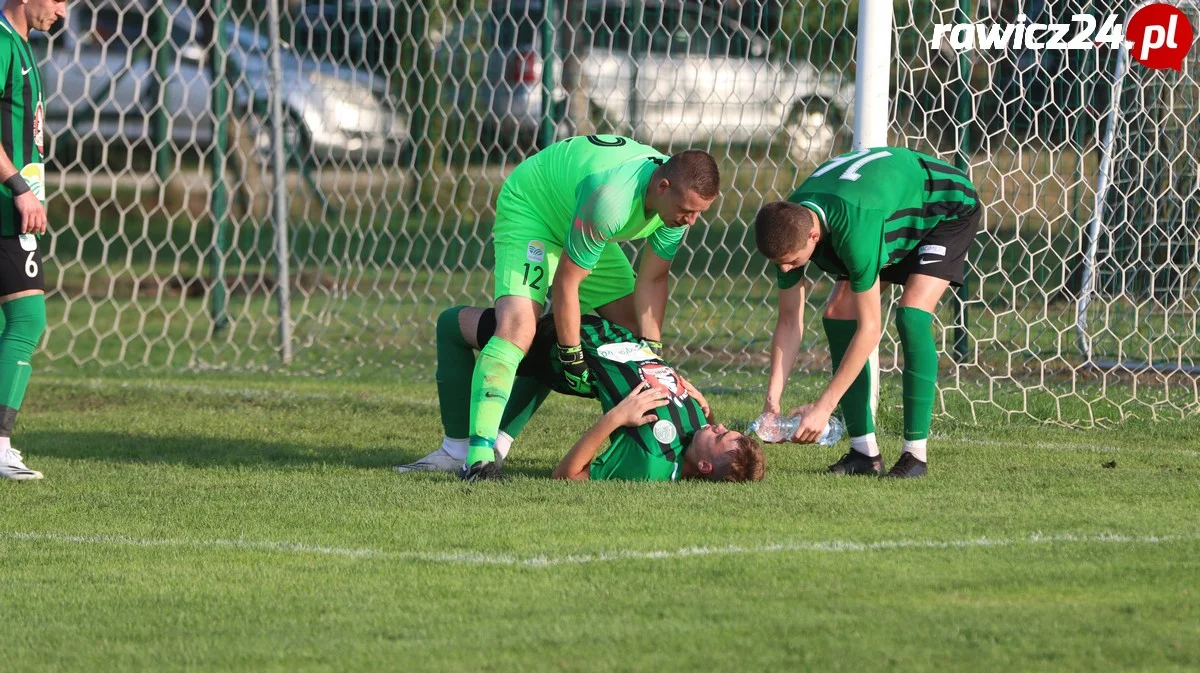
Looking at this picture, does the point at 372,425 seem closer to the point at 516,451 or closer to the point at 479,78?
the point at 516,451

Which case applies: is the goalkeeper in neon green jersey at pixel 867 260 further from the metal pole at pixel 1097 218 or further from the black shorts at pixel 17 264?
the black shorts at pixel 17 264

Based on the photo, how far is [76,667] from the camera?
3561 millimetres

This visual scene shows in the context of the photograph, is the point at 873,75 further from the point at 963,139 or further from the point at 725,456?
the point at 725,456

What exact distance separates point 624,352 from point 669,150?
17.6 ft

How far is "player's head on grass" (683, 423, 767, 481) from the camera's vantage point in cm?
575

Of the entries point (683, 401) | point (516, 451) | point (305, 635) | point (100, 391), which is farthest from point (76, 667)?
point (100, 391)

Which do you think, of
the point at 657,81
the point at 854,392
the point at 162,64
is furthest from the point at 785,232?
the point at 162,64

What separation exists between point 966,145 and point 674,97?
270 cm

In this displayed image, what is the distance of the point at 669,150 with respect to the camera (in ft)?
36.8

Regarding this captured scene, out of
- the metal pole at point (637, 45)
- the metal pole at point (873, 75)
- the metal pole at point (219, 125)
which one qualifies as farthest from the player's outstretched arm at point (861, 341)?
the metal pole at point (219, 125)

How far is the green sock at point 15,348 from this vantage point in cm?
624

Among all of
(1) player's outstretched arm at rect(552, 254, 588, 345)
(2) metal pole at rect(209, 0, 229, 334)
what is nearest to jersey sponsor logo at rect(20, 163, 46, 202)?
(1) player's outstretched arm at rect(552, 254, 588, 345)

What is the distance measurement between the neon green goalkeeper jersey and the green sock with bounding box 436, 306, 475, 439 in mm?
616

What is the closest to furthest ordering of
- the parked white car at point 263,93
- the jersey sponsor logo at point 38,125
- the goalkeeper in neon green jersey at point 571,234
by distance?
the goalkeeper in neon green jersey at point 571,234 < the jersey sponsor logo at point 38,125 < the parked white car at point 263,93
